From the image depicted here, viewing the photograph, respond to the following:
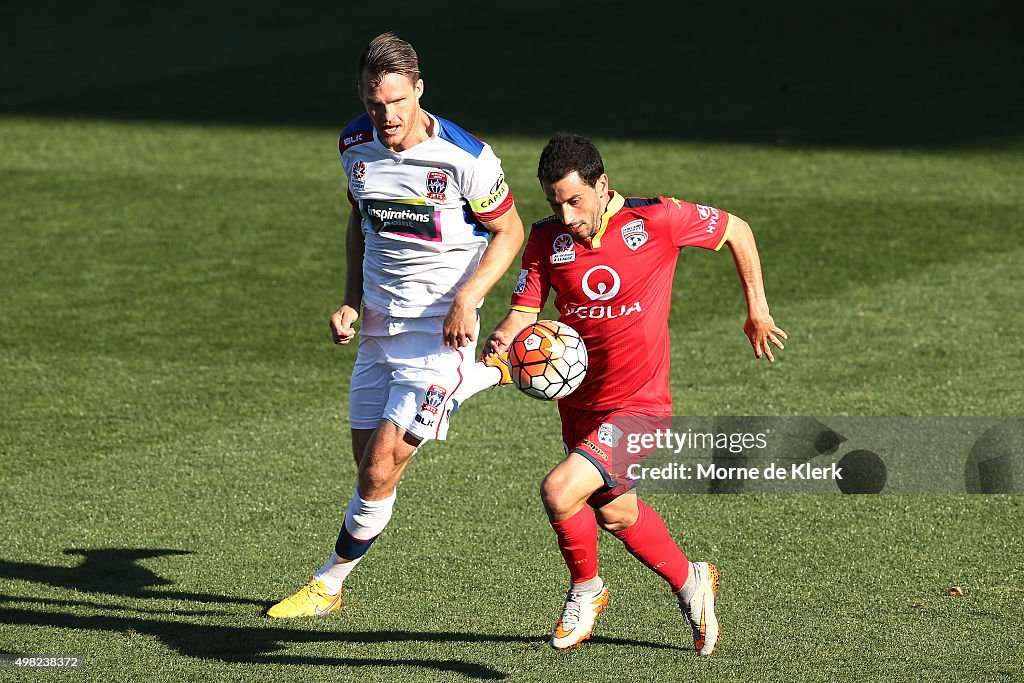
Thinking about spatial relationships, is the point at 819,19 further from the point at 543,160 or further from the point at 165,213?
the point at 543,160

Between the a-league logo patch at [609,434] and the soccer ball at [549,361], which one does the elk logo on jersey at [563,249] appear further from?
the a-league logo patch at [609,434]

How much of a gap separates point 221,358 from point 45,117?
874 cm

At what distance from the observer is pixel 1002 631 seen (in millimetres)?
5121

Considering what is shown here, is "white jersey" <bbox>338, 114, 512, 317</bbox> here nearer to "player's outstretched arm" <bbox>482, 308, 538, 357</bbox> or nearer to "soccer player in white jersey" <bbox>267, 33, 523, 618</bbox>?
"soccer player in white jersey" <bbox>267, 33, 523, 618</bbox>

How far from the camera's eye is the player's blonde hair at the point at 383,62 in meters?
4.90

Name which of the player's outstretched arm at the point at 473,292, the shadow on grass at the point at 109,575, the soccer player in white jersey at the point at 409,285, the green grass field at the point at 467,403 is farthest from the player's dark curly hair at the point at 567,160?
the shadow on grass at the point at 109,575

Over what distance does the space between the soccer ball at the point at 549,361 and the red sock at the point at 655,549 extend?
56 centimetres

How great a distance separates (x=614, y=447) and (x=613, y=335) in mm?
392

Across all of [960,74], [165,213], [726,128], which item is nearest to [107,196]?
[165,213]

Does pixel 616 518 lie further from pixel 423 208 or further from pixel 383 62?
pixel 383 62

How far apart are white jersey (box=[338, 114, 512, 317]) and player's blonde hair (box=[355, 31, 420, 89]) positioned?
0.31m

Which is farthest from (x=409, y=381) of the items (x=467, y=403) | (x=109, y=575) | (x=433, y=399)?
(x=467, y=403)

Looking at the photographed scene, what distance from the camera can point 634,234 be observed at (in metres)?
4.86

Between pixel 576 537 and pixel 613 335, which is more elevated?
pixel 613 335
